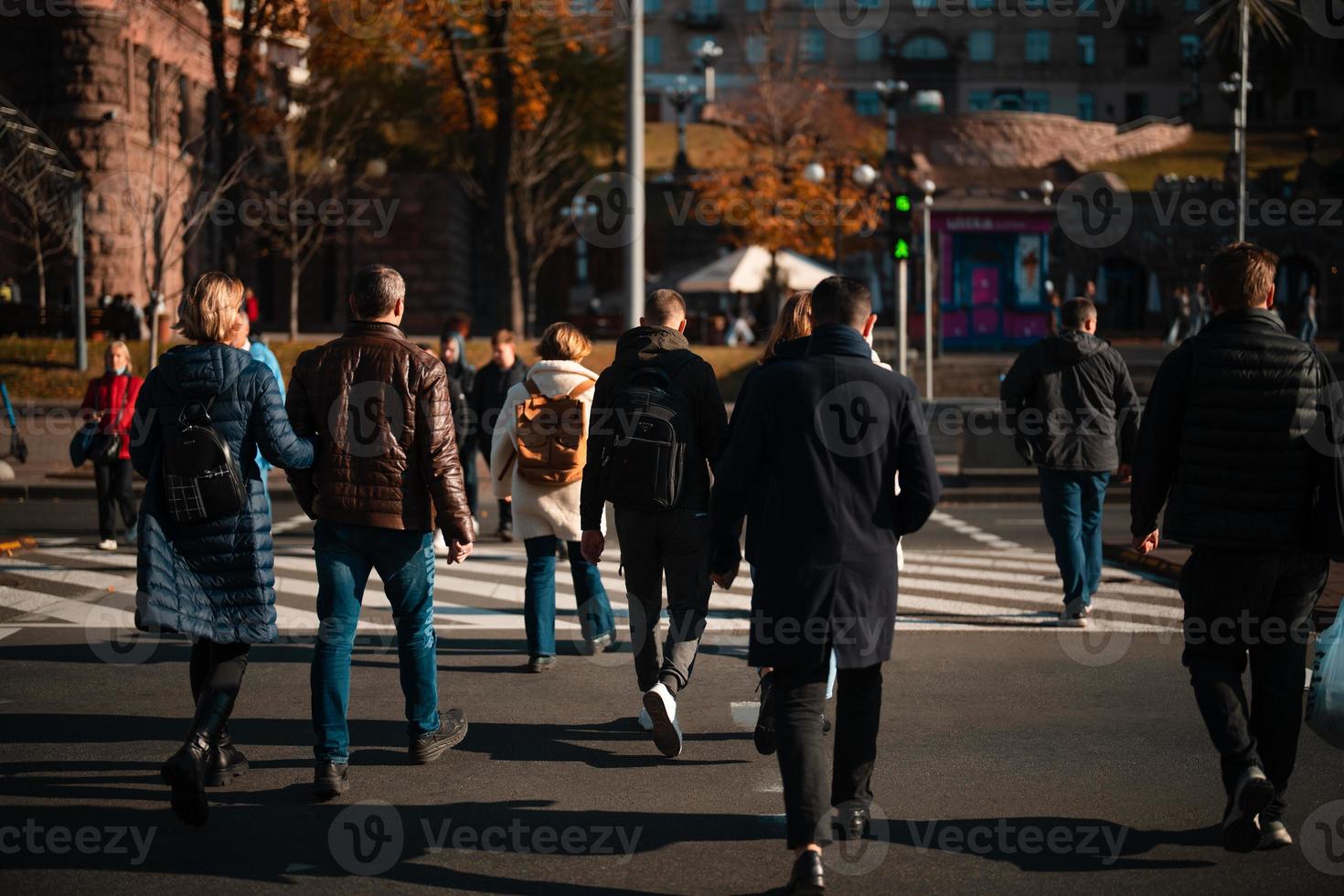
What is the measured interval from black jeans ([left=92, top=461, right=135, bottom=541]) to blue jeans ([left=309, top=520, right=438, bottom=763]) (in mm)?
7618

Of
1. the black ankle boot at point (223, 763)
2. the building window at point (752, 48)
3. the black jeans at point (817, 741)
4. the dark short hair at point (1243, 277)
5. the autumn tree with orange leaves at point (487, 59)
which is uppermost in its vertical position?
the building window at point (752, 48)

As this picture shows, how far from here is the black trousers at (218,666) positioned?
19.2ft

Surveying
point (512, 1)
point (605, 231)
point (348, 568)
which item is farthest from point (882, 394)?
point (605, 231)

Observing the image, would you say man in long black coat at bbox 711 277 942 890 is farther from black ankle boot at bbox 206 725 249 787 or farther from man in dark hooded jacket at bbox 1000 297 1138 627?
man in dark hooded jacket at bbox 1000 297 1138 627

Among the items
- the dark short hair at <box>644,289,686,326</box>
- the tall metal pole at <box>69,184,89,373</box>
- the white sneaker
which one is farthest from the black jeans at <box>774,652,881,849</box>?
the tall metal pole at <box>69,184,89,373</box>

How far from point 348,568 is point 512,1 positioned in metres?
24.3

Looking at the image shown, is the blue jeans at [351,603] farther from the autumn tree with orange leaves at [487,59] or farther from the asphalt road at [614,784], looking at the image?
the autumn tree with orange leaves at [487,59]

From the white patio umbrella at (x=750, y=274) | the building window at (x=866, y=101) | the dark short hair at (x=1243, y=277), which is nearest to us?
the dark short hair at (x=1243, y=277)

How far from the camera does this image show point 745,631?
9695mm

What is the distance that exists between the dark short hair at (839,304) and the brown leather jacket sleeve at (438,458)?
160cm

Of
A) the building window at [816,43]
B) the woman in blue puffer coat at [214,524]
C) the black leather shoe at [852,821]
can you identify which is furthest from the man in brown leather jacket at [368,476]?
the building window at [816,43]

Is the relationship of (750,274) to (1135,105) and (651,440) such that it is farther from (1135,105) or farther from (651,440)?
(1135,105)

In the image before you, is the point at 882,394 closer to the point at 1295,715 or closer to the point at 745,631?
the point at 1295,715

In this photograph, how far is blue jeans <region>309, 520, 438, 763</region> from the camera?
19.5 feet
